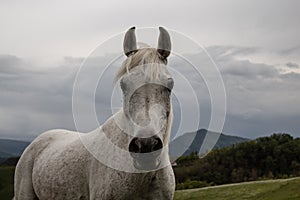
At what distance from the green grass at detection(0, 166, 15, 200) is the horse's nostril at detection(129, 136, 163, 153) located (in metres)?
63.3

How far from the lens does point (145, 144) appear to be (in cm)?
471

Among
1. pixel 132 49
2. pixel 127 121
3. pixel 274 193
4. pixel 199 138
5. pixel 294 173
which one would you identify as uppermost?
pixel 132 49

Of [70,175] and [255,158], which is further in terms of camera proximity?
[255,158]

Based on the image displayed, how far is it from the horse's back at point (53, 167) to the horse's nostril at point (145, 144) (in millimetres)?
1972

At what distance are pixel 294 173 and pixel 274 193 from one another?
3474cm

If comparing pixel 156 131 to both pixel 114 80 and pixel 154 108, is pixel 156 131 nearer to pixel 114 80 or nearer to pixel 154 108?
pixel 154 108

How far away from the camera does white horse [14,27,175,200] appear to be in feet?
16.2

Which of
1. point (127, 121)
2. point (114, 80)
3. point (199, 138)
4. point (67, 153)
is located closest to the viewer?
point (127, 121)

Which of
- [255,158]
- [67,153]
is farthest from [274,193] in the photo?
[255,158]

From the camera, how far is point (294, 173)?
70.2m

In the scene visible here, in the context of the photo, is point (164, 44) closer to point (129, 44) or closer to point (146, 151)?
point (129, 44)

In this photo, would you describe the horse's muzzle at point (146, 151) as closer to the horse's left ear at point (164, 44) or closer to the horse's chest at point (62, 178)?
the horse's left ear at point (164, 44)

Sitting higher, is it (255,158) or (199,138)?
(199,138)

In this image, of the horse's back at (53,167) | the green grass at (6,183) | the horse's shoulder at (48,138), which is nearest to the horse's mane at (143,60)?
the horse's back at (53,167)
